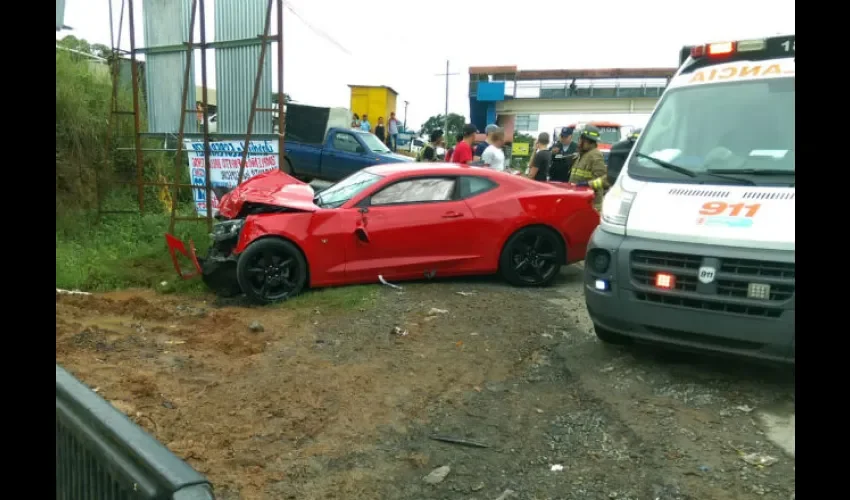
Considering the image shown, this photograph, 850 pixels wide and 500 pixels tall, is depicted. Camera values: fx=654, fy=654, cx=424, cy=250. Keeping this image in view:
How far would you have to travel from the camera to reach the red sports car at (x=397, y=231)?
273 inches

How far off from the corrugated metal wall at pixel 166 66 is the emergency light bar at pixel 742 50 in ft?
24.9

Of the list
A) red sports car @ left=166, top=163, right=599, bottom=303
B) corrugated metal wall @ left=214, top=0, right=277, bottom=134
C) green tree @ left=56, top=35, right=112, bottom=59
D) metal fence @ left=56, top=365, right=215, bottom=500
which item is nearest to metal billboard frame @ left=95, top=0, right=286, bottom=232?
corrugated metal wall @ left=214, top=0, right=277, bottom=134

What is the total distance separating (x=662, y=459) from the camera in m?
3.47

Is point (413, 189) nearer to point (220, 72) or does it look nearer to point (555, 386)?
point (555, 386)

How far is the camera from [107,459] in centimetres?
156

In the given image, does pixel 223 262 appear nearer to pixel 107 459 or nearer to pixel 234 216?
pixel 234 216

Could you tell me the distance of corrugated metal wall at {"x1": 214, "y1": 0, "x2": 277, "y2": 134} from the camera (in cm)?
932

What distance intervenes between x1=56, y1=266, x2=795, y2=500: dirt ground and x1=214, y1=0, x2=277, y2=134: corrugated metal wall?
13.4ft

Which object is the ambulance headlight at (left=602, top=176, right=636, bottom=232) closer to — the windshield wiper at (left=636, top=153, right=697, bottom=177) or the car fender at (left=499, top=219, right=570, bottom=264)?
the windshield wiper at (left=636, top=153, right=697, bottom=177)

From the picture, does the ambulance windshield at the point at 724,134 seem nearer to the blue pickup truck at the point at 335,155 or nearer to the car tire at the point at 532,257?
the car tire at the point at 532,257

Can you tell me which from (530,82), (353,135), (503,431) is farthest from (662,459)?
(530,82)

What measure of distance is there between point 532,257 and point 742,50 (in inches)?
124

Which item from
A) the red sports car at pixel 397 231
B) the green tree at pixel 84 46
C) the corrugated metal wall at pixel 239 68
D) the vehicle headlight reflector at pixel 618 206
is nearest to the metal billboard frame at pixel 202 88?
the corrugated metal wall at pixel 239 68

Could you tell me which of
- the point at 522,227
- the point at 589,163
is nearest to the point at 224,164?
the point at 522,227
